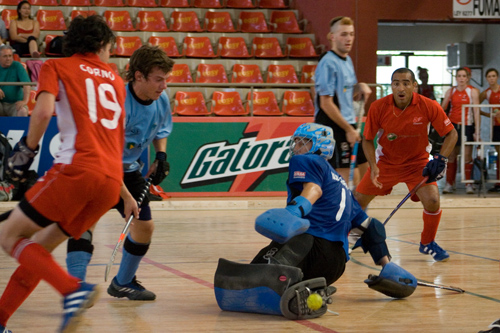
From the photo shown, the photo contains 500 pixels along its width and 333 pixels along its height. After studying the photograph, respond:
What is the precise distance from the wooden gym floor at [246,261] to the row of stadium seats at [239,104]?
276 centimetres

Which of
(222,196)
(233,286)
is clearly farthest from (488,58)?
(233,286)

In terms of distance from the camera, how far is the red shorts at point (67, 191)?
320 cm

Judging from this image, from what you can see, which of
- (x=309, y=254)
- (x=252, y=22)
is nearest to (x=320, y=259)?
(x=309, y=254)

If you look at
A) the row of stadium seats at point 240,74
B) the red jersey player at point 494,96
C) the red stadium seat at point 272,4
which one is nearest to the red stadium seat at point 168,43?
the row of stadium seats at point 240,74

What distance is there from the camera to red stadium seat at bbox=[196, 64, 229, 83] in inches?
476

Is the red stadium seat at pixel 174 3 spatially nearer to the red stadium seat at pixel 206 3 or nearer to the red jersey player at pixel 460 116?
the red stadium seat at pixel 206 3

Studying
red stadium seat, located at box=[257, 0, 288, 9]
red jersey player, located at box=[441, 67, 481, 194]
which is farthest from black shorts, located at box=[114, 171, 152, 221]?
red stadium seat, located at box=[257, 0, 288, 9]

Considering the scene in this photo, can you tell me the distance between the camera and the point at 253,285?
3992 millimetres

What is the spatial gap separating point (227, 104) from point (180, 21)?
2.70 meters

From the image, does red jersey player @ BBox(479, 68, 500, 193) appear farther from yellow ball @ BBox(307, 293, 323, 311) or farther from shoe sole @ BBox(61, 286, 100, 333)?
shoe sole @ BBox(61, 286, 100, 333)

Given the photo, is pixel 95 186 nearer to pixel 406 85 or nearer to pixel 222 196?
pixel 406 85

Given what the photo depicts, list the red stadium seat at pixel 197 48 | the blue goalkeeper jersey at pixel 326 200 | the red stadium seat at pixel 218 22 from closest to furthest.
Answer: the blue goalkeeper jersey at pixel 326 200, the red stadium seat at pixel 197 48, the red stadium seat at pixel 218 22

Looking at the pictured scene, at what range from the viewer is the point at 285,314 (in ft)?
12.8

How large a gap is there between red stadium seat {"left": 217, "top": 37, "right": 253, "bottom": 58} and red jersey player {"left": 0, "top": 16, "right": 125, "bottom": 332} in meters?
9.54
